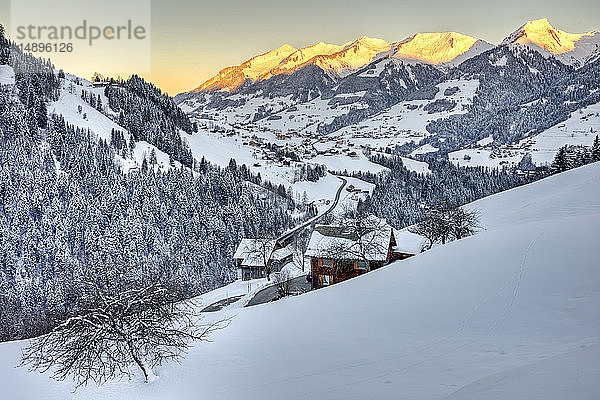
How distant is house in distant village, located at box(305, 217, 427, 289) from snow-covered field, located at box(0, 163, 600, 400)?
389 inches

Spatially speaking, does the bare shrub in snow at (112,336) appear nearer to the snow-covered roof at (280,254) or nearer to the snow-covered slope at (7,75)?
the snow-covered roof at (280,254)

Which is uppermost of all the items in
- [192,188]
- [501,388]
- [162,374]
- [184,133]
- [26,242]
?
[184,133]

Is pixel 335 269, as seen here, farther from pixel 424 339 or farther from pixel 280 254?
pixel 280 254

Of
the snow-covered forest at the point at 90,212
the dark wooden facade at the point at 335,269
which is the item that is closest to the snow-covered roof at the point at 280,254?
the dark wooden facade at the point at 335,269

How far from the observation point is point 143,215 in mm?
90312

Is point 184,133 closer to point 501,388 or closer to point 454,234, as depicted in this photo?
point 454,234

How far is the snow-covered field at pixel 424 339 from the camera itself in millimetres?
9539

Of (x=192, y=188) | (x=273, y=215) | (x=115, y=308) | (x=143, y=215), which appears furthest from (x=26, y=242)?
(x=115, y=308)

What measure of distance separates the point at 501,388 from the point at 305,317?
11.9 m

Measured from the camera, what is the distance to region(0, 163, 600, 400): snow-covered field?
954 cm

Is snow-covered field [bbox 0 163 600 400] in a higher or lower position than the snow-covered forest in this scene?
lower

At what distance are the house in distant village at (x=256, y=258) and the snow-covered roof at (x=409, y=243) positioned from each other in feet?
56.2

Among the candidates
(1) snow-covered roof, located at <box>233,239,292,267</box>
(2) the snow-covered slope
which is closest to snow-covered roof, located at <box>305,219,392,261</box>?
(1) snow-covered roof, located at <box>233,239,292,267</box>

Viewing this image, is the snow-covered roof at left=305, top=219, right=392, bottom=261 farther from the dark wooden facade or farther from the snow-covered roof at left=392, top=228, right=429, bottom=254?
the snow-covered roof at left=392, top=228, right=429, bottom=254
